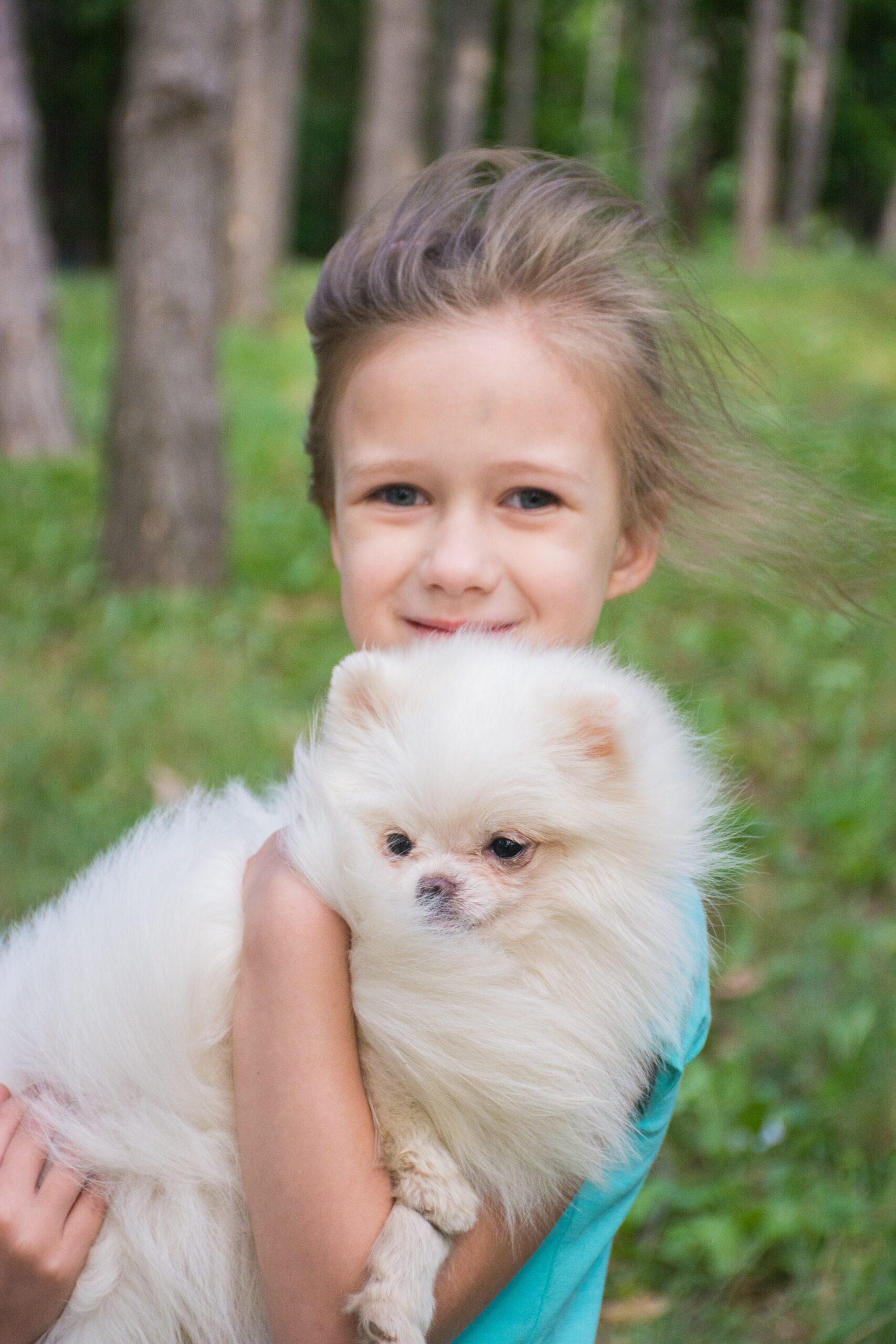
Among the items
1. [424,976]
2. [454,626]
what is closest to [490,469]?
[454,626]

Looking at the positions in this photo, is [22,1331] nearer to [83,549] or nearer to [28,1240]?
[28,1240]

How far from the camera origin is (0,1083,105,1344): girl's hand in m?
1.53

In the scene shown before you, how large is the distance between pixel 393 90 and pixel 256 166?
2.06 metres

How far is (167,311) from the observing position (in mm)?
6223

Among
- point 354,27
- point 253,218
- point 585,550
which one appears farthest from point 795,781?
point 354,27

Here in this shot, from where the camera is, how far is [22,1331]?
156 cm

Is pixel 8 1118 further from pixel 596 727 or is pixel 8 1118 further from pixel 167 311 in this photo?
pixel 167 311

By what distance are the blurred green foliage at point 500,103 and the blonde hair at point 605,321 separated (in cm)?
2566

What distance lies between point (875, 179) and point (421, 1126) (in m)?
37.2

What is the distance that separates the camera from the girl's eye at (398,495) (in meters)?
1.92

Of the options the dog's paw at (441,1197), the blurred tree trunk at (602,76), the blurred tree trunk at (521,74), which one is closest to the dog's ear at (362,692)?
the dog's paw at (441,1197)

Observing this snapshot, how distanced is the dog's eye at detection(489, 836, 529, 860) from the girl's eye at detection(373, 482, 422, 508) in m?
→ 0.58

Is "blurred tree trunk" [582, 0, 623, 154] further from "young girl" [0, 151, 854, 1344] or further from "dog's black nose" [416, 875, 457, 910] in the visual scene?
"dog's black nose" [416, 875, 457, 910]

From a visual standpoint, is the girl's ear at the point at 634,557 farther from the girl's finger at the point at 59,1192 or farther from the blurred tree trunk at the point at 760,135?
the blurred tree trunk at the point at 760,135
